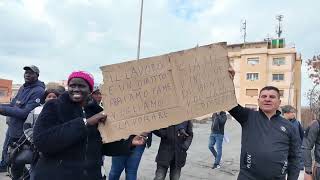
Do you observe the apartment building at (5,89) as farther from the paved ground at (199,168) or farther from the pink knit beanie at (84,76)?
the pink knit beanie at (84,76)

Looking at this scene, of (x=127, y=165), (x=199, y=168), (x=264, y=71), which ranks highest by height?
(x=264, y=71)

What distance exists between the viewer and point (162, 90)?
337 centimetres

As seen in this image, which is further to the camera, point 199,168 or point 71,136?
point 199,168

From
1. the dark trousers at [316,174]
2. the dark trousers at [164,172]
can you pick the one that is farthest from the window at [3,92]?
the dark trousers at [316,174]

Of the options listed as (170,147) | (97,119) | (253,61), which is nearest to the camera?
(97,119)

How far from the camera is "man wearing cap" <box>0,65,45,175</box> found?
535cm

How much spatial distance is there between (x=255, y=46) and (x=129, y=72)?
2788 inches

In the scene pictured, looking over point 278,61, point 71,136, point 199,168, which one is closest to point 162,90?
point 71,136

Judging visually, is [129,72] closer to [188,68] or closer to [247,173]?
[188,68]

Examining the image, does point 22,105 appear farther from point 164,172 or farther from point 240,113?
point 240,113

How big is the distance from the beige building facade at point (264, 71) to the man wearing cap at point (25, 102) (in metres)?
61.6

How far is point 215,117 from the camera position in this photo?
420 inches

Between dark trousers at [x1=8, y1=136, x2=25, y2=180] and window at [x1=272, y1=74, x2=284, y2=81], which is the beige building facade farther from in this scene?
dark trousers at [x1=8, y1=136, x2=25, y2=180]

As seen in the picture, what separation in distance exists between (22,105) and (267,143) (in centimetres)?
334
